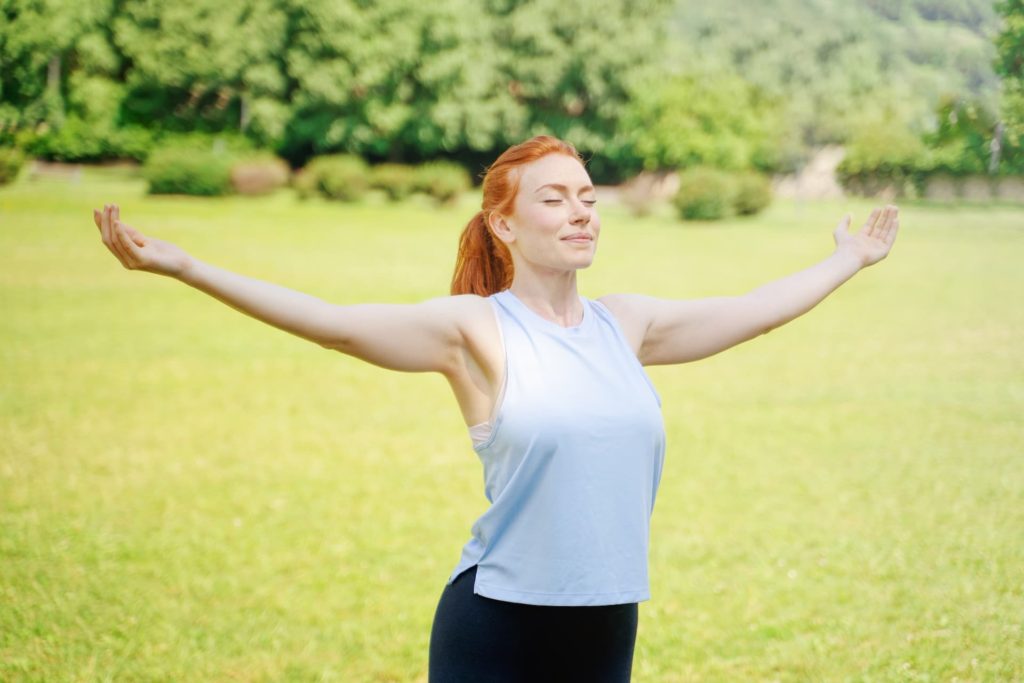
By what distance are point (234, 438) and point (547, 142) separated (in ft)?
21.6

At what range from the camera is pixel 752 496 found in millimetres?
7043

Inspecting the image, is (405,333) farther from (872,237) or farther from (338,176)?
(338,176)

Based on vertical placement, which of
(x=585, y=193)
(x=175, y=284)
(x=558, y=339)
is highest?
(x=585, y=193)

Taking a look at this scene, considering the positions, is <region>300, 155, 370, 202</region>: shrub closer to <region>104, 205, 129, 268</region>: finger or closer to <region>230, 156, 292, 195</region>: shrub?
<region>230, 156, 292, 195</region>: shrub

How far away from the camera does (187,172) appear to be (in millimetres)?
20766

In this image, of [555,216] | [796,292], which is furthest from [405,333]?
[796,292]

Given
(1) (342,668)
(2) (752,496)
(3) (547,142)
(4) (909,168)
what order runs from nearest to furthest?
(3) (547,142), (1) (342,668), (2) (752,496), (4) (909,168)

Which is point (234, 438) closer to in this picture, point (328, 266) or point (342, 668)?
point (342, 668)

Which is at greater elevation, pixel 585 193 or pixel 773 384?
pixel 585 193

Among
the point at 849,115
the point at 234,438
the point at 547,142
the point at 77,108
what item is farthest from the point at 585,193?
the point at 849,115

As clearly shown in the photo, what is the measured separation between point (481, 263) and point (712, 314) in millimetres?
572

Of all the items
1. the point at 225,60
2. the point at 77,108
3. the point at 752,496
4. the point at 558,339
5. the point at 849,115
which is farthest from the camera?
the point at 849,115

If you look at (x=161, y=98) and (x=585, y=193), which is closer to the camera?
(x=585, y=193)

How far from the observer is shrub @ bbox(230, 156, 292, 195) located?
883 inches
